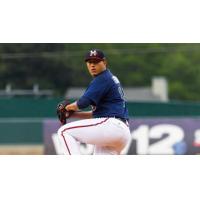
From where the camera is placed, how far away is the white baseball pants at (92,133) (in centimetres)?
942

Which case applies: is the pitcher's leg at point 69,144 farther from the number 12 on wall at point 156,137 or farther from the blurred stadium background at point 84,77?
the blurred stadium background at point 84,77

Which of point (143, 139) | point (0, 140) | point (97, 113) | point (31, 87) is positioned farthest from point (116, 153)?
point (31, 87)

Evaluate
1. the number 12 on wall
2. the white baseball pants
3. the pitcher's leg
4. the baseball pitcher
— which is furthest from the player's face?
the number 12 on wall

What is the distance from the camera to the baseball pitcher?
9289 mm

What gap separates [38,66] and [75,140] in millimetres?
49445

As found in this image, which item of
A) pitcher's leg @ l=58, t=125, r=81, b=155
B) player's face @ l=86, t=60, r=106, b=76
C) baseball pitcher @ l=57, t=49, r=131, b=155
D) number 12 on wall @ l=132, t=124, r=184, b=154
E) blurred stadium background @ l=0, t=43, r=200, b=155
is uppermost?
player's face @ l=86, t=60, r=106, b=76

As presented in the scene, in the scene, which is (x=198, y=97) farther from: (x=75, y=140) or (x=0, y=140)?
(x=75, y=140)

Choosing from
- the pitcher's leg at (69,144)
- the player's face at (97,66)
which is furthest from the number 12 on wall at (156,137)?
the player's face at (97,66)

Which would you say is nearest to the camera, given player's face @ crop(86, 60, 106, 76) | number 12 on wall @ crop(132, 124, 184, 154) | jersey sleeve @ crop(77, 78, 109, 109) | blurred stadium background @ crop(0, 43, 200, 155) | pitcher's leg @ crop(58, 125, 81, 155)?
jersey sleeve @ crop(77, 78, 109, 109)

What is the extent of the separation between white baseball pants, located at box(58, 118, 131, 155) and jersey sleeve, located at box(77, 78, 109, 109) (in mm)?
291

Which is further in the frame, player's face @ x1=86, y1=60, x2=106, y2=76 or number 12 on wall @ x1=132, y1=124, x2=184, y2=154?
number 12 on wall @ x1=132, y1=124, x2=184, y2=154

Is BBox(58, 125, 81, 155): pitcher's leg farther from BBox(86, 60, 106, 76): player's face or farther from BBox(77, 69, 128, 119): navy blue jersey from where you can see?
BBox(86, 60, 106, 76): player's face

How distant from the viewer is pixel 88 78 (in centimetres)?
5903

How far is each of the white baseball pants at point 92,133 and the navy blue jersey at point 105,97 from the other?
122 mm
